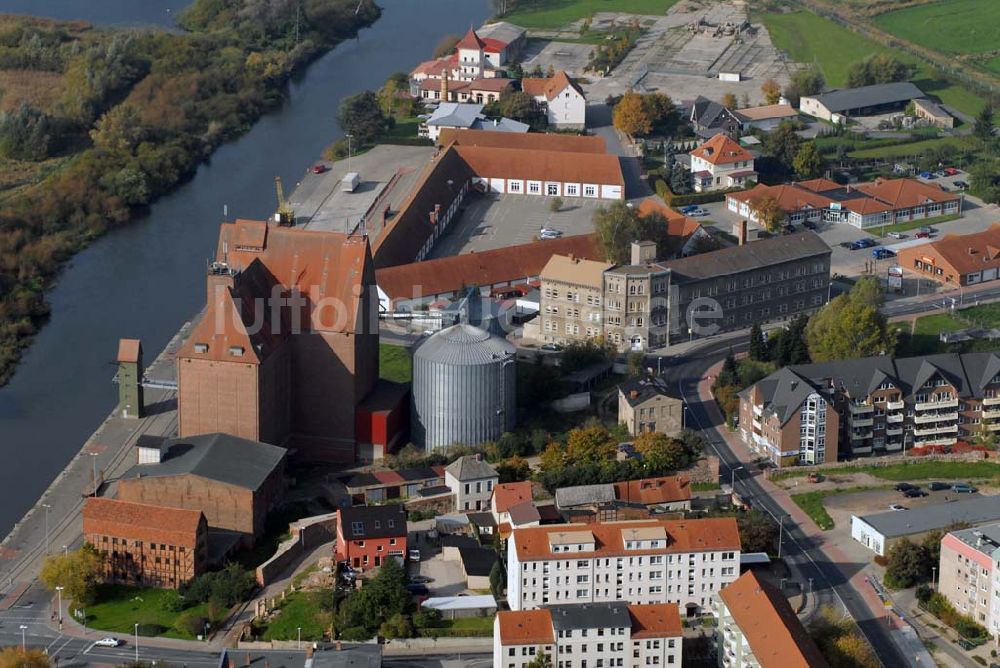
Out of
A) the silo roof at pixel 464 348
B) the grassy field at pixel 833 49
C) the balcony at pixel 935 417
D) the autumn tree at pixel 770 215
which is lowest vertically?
the balcony at pixel 935 417

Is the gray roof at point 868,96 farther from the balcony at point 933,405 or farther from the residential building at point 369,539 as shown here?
the residential building at point 369,539

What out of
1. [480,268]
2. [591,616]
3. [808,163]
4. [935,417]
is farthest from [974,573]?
[808,163]

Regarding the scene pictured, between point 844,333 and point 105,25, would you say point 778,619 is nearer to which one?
point 844,333

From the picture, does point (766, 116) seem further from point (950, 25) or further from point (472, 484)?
point (472, 484)

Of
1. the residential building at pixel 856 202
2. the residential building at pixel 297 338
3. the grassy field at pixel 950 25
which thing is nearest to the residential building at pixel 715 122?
the residential building at pixel 856 202

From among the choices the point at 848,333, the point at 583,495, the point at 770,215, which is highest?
the point at 770,215
